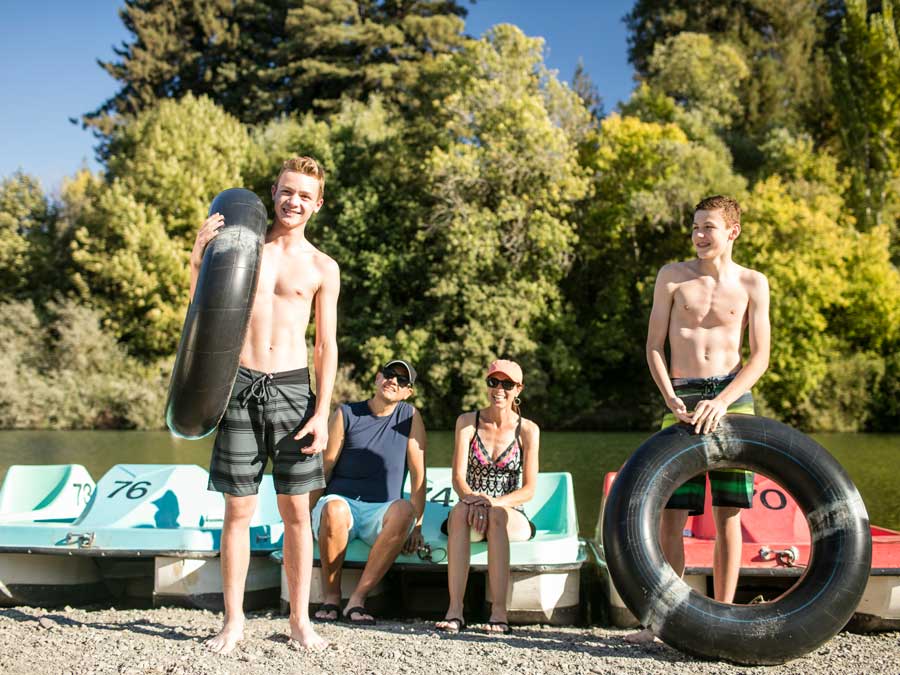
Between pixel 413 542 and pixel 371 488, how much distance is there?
1.41 feet

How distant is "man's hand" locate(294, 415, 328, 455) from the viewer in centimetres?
403

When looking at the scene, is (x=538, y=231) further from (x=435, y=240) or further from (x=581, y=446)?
(x=581, y=446)

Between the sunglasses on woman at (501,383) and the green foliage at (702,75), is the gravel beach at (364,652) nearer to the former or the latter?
the sunglasses on woman at (501,383)

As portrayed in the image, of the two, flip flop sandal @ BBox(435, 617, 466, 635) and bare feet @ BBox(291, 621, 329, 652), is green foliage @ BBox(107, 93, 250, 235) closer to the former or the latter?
flip flop sandal @ BBox(435, 617, 466, 635)

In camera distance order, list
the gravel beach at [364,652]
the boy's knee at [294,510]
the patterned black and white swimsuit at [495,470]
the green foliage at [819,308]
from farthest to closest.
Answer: the green foliage at [819,308], the patterned black and white swimsuit at [495,470], the boy's knee at [294,510], the gravel beach at [364,652]

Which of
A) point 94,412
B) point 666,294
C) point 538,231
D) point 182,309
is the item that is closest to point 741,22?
point 538,231

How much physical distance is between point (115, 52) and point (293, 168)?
131 ft

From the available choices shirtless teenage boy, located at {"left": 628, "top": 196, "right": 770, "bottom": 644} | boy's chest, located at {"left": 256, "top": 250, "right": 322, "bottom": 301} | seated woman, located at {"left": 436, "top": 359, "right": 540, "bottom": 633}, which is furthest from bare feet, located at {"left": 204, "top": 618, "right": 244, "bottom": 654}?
shirtless teenage boy, located at {"left": 628, "top": 196, "right": 770, "bottom": 644}

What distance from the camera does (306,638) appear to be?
3.97 meters

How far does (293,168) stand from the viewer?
420 centimetres

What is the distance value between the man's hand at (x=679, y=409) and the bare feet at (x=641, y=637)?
1030 mm

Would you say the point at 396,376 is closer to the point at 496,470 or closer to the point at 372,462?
the point at 372,462

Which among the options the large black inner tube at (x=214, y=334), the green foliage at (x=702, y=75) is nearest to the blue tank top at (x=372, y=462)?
the large black inner tube at (x=214, y=334)

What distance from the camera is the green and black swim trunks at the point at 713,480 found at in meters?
4.30
